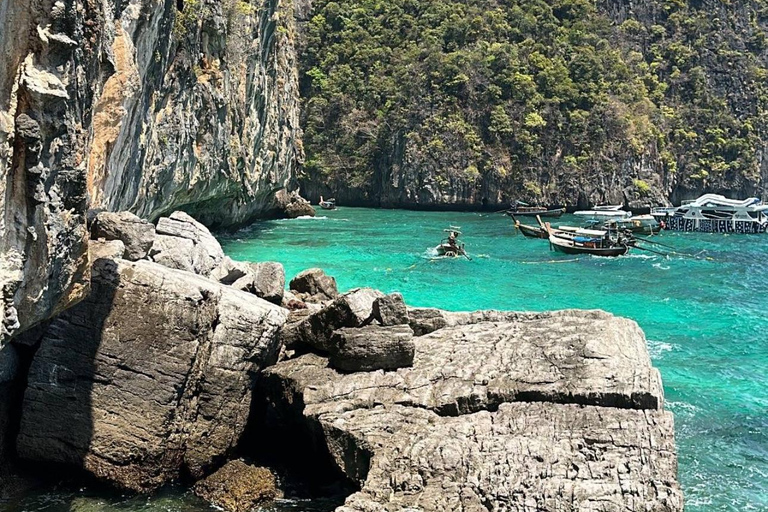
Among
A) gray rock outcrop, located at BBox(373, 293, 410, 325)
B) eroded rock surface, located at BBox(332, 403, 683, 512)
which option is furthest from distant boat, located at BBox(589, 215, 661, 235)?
eroded rock surface, located at BBox(332, 403, 683, 512)

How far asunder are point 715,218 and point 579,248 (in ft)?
67.7

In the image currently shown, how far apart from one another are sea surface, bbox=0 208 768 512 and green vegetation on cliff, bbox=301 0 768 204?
16.7 metres

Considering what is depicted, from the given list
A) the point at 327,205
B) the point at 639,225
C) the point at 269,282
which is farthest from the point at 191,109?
the point at 327,205

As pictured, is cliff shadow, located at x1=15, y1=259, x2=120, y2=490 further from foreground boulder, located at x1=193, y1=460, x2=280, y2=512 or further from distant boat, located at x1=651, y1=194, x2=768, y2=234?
distant boat, located at x1=651, y1=194, x2=768, y2=234

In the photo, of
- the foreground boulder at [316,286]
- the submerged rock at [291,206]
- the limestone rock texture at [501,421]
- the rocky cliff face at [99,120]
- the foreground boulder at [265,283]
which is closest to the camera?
the rocky cliff face at [99,120]

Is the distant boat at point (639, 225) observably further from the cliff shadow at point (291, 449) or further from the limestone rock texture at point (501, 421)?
Answer: the cliff shadow at point (291, 449)

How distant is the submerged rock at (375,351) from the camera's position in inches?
406

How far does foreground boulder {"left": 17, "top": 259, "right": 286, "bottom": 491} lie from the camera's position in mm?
9461

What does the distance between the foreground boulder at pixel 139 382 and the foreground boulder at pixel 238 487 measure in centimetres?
24

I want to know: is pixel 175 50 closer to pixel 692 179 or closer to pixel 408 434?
pixel 408 434

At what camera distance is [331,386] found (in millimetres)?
9992

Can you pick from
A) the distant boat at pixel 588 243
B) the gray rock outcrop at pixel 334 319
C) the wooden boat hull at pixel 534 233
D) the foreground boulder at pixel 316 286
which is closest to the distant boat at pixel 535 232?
the wooden boat hull at pixel 534 233

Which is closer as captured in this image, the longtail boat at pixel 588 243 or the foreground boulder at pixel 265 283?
the foreground boulder at pixel 265 283

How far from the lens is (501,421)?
8820 millimetres
